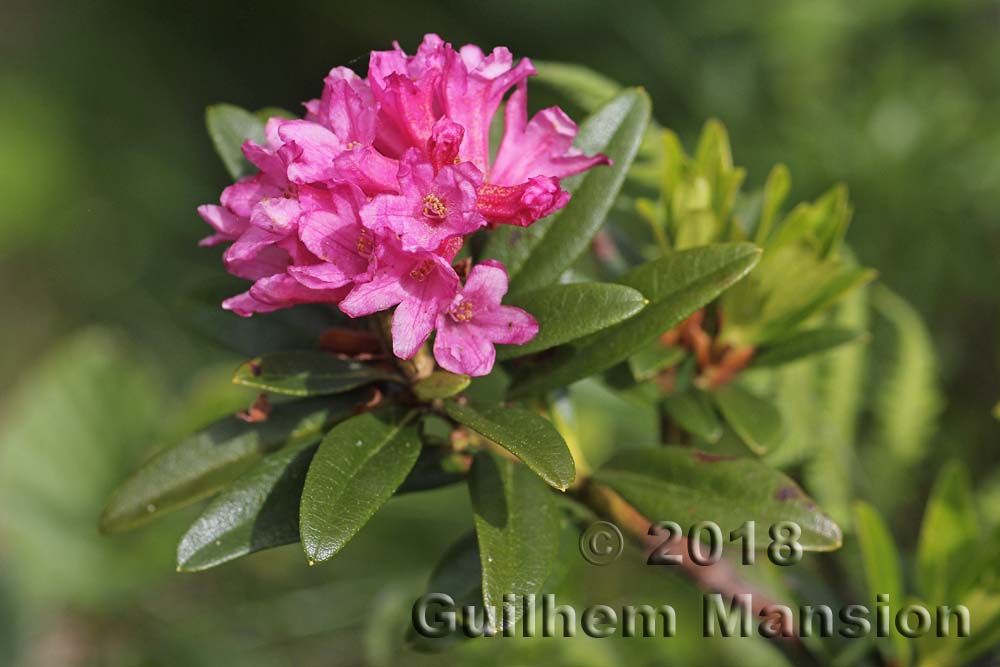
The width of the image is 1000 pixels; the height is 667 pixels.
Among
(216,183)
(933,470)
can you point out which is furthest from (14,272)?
(933,470)

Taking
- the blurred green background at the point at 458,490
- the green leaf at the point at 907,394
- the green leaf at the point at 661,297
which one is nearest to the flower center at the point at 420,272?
the green leaf at the point at 661,297

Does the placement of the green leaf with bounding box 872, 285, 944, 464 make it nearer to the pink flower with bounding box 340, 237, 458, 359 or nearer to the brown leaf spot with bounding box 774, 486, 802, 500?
the brown leaf spot with bounding box 774, 486, 802, 500

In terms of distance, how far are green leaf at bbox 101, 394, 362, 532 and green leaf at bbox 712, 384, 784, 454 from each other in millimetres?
468

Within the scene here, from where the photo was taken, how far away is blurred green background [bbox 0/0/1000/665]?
2.18 metres

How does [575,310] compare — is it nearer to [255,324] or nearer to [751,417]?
[751,417]

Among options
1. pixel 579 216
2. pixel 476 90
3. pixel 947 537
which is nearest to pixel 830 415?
pixel 947 537

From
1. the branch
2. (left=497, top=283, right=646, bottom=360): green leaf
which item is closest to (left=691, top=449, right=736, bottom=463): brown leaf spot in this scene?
the branch

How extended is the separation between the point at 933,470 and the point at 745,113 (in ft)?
3.42

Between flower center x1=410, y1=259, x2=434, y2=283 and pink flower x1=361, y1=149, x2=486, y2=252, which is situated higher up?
pink flower x1=361, y1=149, x2=486, y2=252

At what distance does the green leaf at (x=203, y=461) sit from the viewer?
108 centimetres

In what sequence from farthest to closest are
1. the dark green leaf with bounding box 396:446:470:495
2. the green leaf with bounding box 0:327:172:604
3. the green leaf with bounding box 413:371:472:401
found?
the green leaf with bounding box 0:327:172:604 → the dark green leaf with bounding box 396:446:470:495 → the green leaf with bounding box 413:371:472:401

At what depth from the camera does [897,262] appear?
2.19 m

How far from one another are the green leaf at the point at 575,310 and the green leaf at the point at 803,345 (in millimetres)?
348

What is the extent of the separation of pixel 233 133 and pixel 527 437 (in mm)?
563
